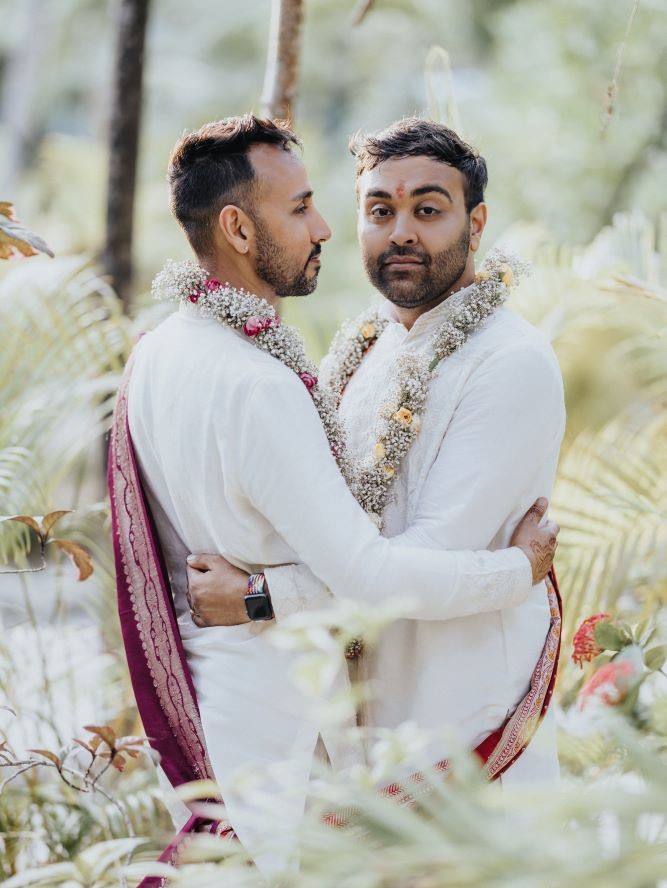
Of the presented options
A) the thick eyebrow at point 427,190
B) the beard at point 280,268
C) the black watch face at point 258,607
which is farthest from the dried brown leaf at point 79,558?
the thick eyebrow at point 427,190

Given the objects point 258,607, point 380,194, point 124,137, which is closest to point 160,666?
point 258,607

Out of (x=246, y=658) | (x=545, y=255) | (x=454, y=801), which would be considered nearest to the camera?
(x=454, y=801)

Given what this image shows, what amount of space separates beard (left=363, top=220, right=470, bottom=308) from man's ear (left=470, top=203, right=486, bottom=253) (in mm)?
37

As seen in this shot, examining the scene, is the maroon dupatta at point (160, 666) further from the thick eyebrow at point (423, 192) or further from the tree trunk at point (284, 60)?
the tree trunk at point (284, 60)

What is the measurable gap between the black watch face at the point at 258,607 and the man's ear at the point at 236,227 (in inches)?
28.6

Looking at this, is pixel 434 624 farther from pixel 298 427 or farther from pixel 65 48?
pixel 65 48

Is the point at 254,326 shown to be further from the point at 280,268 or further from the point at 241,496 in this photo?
the point at 241,496

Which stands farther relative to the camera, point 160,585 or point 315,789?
point 160,585

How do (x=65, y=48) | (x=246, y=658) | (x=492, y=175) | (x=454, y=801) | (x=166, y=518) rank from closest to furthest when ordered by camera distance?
(x=454, y=801), (x=246, y=658), (x=166, y=518), (x=492, y=175), (x=65, y=48)

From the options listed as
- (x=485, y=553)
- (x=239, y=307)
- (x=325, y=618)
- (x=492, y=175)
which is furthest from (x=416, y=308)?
(x=492, y=175)

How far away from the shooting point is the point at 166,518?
2.51 m

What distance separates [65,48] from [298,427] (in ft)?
82.1

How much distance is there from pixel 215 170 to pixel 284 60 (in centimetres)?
162

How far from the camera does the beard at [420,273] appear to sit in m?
2.52
